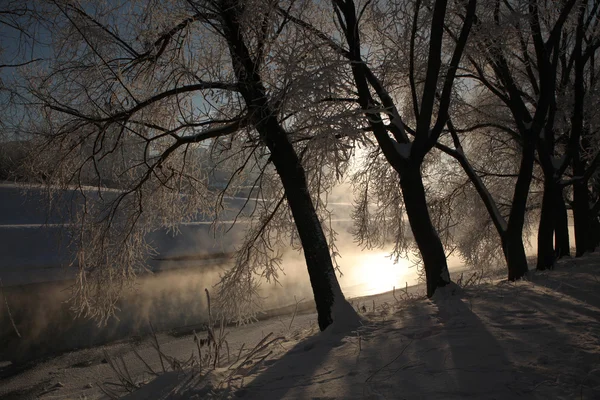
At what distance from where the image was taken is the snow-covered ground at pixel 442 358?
7.72ft

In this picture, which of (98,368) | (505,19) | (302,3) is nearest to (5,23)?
(302,3)

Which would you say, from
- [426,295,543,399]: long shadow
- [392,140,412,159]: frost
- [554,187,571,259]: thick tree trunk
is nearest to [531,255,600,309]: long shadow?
[426,295,543,399]: long shadow

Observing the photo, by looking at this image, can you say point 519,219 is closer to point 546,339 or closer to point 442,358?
point 546,339

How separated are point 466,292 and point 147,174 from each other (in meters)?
3.95

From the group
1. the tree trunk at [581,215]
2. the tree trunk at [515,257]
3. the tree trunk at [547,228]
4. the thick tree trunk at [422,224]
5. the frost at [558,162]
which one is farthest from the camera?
the tree trunk at [581,215]

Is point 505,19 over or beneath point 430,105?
over

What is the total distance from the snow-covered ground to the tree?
2.83ft

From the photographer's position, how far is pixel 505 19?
6.03m

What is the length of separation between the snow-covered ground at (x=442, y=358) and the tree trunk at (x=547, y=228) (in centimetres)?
286

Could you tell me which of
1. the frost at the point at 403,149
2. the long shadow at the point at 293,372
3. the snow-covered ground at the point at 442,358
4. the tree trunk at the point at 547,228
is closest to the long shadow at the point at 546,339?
the snow-covered ground at the point at 442,358

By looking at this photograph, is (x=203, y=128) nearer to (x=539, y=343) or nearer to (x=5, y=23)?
(x=5, y=23)

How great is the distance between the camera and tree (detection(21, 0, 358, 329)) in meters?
4.50

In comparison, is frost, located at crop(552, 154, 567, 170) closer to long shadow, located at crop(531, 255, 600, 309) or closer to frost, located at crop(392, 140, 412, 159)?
long shadow, located at crop(531, 255, 600, 309)

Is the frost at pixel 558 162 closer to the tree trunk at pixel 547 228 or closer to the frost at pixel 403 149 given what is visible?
the tree trunk at pixel 547 228
